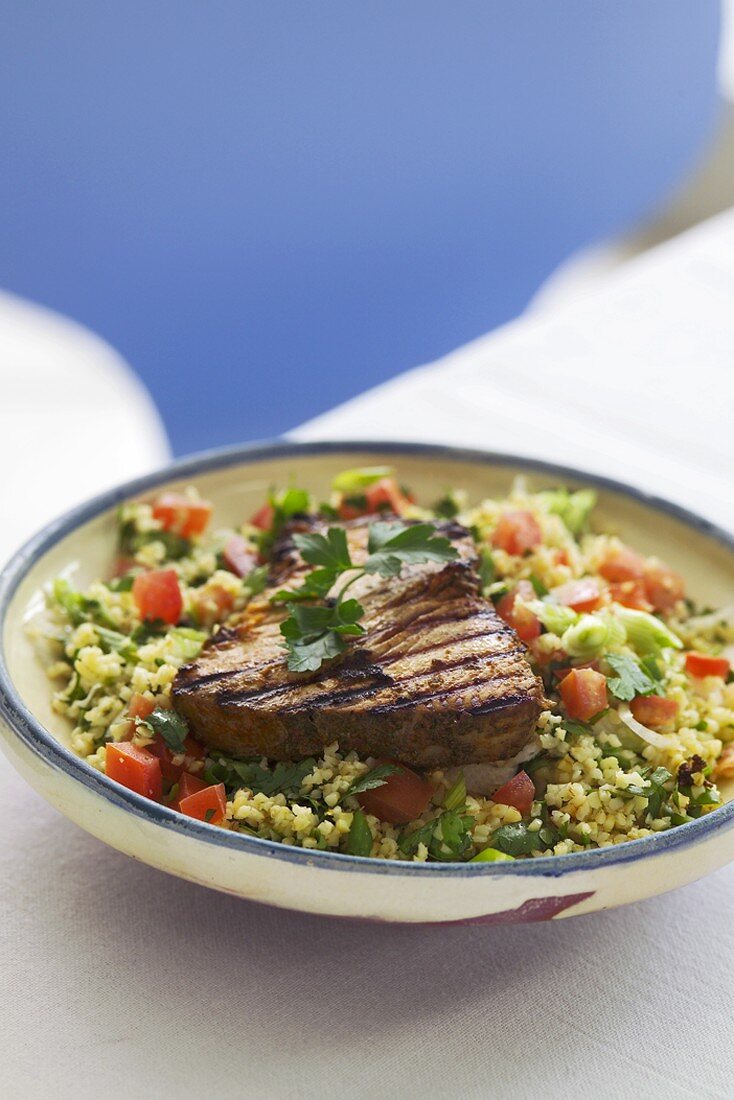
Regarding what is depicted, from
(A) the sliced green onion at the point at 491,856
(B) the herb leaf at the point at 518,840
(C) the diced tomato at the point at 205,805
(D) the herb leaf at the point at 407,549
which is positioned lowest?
(B) the herb leaf at the point at 518,840

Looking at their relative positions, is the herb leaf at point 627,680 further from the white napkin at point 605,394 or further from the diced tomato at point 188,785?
the white napkin at point 605,394

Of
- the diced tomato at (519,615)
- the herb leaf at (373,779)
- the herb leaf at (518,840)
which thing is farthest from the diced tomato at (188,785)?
the diced tomato at (519,615)

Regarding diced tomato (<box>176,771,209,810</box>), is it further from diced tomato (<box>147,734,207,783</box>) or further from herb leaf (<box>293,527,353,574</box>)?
herb leaf (<box>293,527,353,574</box>)

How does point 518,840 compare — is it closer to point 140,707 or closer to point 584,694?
point 584,694

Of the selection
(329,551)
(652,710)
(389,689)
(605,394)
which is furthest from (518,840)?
(605,394)

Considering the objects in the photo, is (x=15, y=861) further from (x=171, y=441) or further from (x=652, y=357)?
(x=171, y=441)

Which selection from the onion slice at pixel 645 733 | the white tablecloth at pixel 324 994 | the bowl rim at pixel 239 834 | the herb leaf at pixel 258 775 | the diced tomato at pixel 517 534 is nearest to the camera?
the bowl rim at pixel 239 834
